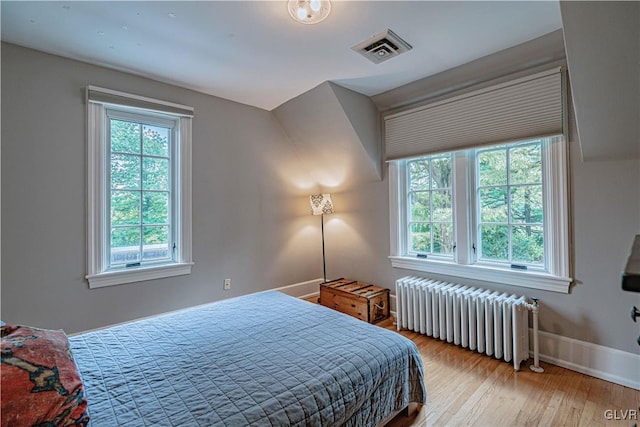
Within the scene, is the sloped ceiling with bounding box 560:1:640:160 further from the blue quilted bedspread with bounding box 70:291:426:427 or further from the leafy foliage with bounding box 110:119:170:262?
the leafy foliage with bounding box 110:119:170:262

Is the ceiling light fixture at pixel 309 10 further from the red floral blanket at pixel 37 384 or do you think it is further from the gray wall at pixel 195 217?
the red floral blanket at pixel 37 384

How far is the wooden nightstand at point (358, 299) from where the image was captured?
3.21 m

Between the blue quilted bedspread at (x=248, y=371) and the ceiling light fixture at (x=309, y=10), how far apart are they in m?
1.96

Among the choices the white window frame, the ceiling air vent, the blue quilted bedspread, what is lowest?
the blue quilted bedspread

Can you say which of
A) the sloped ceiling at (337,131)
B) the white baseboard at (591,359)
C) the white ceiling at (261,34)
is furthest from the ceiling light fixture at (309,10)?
the white baseboard at (591,359)

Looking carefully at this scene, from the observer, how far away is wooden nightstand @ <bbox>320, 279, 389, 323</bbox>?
10.5ft

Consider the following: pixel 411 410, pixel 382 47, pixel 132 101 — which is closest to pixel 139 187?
pixel 132 101

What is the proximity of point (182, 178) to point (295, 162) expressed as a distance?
59.1 inches

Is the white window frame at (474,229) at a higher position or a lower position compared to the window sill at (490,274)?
higher

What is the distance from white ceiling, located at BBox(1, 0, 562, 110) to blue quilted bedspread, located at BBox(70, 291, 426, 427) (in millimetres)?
1992

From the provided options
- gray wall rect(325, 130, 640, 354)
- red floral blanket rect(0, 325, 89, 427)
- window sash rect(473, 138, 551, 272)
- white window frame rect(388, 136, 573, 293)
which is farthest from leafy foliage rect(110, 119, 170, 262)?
gray wall rect(325, 130, 640, 354)

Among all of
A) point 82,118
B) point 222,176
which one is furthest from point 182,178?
point 82,118

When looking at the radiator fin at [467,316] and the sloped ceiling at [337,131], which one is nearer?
the radiator fin at [467,316]

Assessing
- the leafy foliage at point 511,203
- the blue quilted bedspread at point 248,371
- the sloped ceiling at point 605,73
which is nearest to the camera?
the blue quilted bedspread at point 248,371
